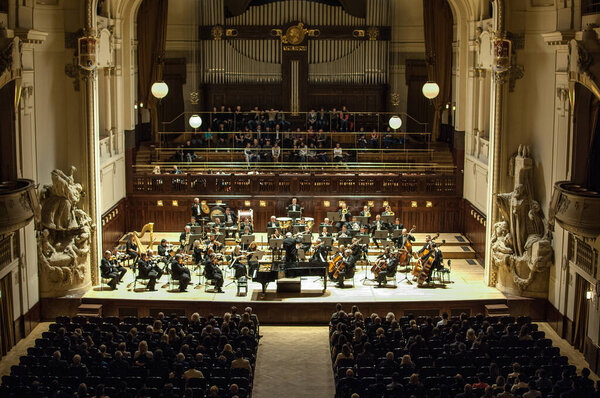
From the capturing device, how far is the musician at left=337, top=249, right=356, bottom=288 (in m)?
22.6

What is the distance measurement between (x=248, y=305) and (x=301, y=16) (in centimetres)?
1431

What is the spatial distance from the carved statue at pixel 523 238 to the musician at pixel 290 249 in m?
4.94

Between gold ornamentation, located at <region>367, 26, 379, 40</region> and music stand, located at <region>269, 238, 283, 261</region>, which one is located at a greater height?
gold ornamentation, located at <region>367, 26, 379, 40</region>

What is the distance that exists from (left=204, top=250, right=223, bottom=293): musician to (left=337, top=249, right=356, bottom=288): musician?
291cm

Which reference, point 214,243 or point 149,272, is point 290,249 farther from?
point 149,272

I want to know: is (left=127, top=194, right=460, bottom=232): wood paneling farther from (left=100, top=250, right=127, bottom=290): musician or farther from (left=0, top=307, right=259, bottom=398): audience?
(left=0, top=307, right=259, bottom=398): audience

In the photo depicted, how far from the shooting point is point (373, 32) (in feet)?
107

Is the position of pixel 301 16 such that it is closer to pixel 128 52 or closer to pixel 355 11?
pixel 355 11

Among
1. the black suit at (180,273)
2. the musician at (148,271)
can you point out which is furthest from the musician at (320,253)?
the musician at (148,271)

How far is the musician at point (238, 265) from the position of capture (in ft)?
73.2

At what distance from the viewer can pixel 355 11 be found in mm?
32562

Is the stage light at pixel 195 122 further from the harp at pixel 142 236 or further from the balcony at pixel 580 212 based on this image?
the balcony at pixel 580 212

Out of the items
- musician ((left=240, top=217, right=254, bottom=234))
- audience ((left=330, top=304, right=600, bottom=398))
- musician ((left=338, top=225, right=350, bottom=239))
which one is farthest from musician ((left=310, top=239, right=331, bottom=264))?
audience ((left=330, top=304, right=600, bottom=398))

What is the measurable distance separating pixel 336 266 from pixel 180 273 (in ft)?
12.4
